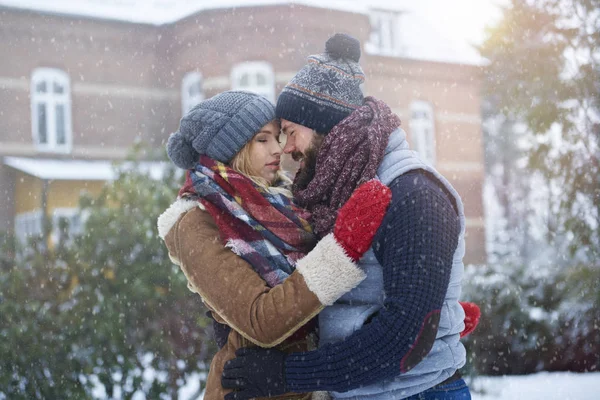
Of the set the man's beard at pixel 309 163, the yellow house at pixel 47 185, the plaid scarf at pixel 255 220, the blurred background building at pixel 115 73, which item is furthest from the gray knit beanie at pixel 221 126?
the blurred background building at pixel 115 73

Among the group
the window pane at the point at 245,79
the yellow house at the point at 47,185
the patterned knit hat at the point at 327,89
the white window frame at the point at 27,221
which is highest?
the patterned knit hat at the point at 327,89

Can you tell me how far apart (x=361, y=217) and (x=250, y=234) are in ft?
1.69

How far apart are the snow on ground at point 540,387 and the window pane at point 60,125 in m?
15.4

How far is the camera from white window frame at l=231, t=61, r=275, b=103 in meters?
19.2

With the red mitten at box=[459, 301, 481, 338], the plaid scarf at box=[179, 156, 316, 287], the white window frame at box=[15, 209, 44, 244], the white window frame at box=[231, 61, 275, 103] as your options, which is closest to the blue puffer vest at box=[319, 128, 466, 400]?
the plaid scarf at box=[179, 156, 316, 287]

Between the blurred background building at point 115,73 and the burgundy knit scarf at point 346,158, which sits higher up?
the burgundy knit scarf at point 346,158

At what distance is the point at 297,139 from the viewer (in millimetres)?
2764

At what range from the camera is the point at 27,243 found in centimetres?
611

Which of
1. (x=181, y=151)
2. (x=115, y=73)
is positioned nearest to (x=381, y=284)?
(x=181, y=151)

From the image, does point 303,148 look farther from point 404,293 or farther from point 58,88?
point 58,88

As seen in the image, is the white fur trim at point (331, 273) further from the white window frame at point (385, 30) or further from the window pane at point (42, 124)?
the white window frame at point (385, 30)

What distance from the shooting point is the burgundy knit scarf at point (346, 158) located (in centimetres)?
231

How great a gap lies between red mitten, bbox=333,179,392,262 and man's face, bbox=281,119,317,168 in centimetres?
60

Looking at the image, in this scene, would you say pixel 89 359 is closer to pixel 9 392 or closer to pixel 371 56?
pixel 9 392
